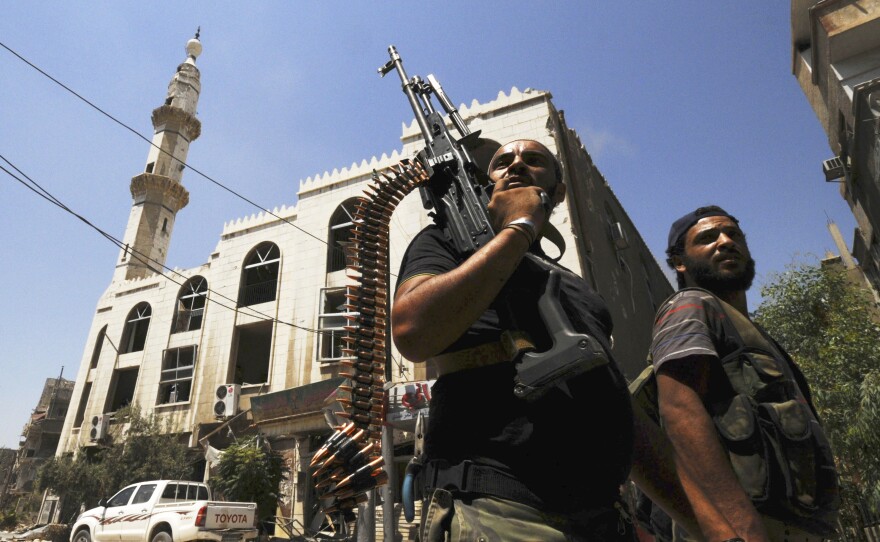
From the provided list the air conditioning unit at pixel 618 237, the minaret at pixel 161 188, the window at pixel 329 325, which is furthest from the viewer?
the minaret at pixel 161 188

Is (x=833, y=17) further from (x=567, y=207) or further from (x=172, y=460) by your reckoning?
(x=172, y=460)

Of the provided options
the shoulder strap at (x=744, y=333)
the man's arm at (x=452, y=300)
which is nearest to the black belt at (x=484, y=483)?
the man's arm at (x=452, y=300)

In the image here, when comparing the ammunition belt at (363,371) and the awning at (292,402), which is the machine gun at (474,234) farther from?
the awning at (292,402)

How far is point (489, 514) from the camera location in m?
1.20

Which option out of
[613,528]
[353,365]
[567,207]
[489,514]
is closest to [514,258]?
[489,514]

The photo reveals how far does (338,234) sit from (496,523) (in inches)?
754

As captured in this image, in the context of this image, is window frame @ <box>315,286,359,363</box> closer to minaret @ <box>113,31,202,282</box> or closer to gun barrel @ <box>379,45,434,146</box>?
gun barrel @ <box>379,45,434,146</box>

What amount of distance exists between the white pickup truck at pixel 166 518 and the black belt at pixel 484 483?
10556 millimetres

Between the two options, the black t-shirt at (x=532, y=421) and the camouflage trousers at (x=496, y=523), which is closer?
the camouflage trousers at (x=496, y=523)

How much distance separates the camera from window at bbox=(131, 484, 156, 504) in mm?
11023

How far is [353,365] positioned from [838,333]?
14.6 m

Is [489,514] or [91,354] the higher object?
[91,354]

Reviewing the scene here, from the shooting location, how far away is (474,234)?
1.79 m

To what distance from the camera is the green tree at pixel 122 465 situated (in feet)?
60.1
